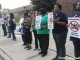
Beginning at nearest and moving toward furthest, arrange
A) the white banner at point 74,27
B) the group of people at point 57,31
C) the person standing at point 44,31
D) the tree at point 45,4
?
the white banner at point 74,27 < the group of people at point 57,31 < the person standing at point 44,31 < the tree at point 45,4

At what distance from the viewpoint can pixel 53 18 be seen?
22.7 ft

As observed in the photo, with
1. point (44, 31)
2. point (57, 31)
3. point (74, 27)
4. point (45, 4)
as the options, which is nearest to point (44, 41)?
point (44, 31)

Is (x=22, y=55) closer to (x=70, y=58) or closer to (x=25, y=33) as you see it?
(x=25, y=33)

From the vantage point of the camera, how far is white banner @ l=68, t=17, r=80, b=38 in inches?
238

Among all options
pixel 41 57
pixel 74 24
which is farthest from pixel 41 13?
pixel 74 24

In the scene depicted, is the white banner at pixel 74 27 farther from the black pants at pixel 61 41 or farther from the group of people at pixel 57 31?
the black pants at pixel 61 41

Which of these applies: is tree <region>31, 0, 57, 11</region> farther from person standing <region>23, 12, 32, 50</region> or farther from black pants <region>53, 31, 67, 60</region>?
black pants <region>53, 31, 67, 60</region>

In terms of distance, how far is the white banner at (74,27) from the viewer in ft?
19.8

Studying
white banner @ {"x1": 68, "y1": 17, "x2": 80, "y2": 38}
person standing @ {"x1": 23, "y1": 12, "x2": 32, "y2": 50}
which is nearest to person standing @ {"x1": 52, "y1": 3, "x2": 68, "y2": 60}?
white banner @ {"x1": 68, "y1": 17, "x2": 80, "y2": 38}

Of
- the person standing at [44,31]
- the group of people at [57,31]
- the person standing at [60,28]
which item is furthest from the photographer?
the person standing at [44,31]

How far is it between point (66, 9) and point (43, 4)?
48.8 ft

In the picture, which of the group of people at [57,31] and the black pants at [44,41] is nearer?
the group of people at [57,31]

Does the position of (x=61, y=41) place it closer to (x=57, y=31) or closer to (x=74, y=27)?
(x=57, y=31)

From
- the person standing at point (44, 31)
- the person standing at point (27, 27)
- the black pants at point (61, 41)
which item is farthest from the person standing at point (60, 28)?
the person standing at point (27, 27)
